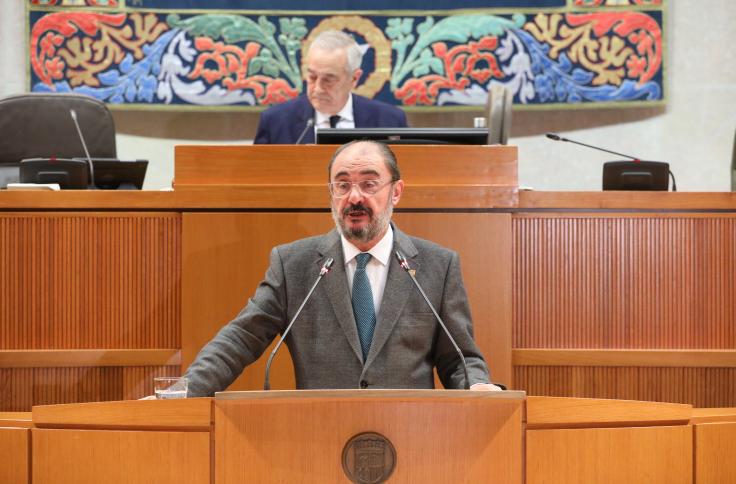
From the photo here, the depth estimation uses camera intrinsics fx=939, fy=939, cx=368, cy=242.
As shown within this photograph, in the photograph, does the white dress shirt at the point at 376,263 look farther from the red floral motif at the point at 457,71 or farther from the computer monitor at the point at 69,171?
the red floral motif at the point at 457,71

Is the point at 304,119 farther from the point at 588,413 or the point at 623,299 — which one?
the point at 588,413

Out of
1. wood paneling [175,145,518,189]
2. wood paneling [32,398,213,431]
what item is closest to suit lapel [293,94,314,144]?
wood paneling [175,145,518,189]

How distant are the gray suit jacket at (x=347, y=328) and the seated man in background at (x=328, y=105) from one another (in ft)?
4.96

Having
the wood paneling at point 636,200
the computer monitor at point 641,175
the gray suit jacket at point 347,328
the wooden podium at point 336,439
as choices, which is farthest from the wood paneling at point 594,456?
the computer monitor at point 641,175

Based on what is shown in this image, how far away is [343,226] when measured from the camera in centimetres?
238

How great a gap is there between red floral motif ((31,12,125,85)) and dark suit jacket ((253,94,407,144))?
1.60 metres

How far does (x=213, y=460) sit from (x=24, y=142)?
2834mm

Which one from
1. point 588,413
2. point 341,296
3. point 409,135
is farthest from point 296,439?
point 409,135

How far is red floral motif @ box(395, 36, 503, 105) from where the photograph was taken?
17.0 feet

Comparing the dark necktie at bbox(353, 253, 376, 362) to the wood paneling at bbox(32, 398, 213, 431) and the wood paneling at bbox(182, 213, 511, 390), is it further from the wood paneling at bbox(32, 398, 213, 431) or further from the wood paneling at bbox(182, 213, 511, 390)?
the wood paneling at bbox(32, 398, 213, 431)

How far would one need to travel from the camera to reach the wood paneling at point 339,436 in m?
1.71

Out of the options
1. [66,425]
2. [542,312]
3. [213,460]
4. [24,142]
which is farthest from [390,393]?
[24,142]

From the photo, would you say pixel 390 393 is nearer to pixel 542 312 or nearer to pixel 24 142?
pixel 542 312

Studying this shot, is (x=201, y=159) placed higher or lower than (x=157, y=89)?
lower
